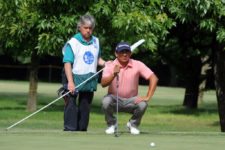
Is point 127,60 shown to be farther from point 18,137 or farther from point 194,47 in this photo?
point 194,47

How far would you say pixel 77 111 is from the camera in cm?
1020

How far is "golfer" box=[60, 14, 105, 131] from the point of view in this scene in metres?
A: 9.85

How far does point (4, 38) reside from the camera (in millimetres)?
19641

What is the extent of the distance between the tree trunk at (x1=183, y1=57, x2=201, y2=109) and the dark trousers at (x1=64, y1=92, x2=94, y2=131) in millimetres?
19318

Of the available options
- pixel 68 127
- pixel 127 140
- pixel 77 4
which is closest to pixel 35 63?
pixel 77 4

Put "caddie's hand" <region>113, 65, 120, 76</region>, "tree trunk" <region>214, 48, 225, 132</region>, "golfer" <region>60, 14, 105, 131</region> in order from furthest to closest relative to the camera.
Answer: "tree trunk" <region>214, 48, 225, 132</region> < "golfer" <region>60, 14, 105, 131</region> < "caddie's hand" <region>113, 65, 120, 76</region>

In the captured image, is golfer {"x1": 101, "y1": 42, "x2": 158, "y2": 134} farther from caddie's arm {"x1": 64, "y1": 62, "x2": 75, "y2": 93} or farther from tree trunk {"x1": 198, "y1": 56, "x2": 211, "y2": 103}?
tree trunk {"x1": 198, "y1": 56, "x2": 211, "y2": 103}

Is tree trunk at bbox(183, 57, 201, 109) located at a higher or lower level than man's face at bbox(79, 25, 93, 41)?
lower

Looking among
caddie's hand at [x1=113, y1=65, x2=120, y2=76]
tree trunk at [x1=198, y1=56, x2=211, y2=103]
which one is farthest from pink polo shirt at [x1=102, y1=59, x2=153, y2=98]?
tree trunk at [x1=198, y1=56, x2=211, y2=103]

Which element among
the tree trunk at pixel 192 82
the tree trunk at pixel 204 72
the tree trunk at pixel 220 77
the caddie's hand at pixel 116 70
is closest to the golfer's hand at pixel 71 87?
the caddie's hand at pixel 116 70

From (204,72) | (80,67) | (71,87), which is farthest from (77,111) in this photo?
(204,72)

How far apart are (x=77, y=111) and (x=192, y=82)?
2045 centimetres

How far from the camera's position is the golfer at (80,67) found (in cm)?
985

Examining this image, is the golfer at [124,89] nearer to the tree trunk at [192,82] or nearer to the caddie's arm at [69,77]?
the caddie's arm at [69,77]
